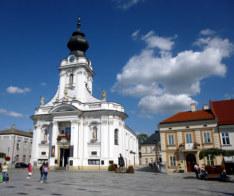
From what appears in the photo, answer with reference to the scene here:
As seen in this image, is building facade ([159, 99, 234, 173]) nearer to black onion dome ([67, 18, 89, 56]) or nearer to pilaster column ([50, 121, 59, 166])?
pilaster column ([50, 121, 59, 166])

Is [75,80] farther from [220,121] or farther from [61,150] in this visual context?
[220,121]

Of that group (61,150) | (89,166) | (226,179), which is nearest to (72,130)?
(61,150)

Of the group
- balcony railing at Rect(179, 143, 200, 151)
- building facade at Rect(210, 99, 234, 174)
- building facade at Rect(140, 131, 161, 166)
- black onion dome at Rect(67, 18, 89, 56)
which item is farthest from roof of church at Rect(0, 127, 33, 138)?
building facade at Rect(210, 99, 234, 174)

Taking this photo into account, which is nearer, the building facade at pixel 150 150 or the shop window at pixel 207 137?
the shop window at pixel 207 137

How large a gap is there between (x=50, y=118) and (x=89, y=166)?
1219 cm

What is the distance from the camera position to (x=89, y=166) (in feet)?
137

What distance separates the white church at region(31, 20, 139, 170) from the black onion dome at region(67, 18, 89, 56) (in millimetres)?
2955

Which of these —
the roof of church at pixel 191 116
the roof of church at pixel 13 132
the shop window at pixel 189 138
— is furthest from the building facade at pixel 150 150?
the shop window at pixel 189 138

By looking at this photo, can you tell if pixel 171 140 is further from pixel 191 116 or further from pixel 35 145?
pixel 35 145

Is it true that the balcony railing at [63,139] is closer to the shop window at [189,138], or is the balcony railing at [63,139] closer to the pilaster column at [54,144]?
the pilaster column at [54,144]

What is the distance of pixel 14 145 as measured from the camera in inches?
2377

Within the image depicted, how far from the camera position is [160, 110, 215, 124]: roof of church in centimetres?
3374

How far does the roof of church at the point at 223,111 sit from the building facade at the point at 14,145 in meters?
47.0

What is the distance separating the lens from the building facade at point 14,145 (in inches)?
2336
